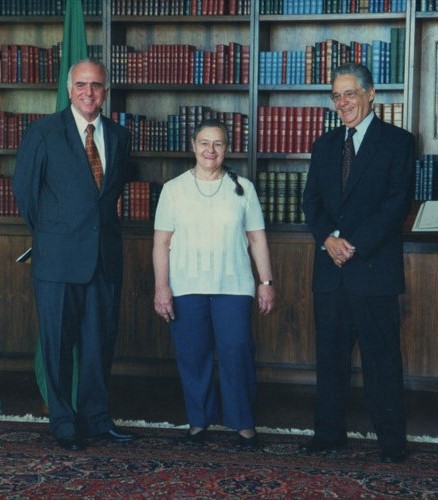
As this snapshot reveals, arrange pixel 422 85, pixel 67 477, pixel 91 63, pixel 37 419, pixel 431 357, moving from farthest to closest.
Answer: pixel 422 85
pixel 431 357
pixel 37 419
pixel 91 63
pixel 67 477

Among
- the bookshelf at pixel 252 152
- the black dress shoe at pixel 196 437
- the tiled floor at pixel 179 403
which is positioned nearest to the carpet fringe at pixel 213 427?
the tiled floor at pixel 179 403

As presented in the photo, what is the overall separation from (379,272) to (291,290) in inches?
73.7

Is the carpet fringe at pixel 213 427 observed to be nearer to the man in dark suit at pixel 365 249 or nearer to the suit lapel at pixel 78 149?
the man in dark suit at pixel 365 249

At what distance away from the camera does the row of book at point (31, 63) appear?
6.12 meters

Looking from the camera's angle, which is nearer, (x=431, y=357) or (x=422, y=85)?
(x=431, y=357)

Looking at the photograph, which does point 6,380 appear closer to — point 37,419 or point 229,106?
point 37,419

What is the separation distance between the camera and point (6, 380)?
5805 millimetres

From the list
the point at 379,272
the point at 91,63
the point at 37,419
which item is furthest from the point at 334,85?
the point at 37,419

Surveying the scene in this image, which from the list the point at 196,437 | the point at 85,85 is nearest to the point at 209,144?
the point at 85,85

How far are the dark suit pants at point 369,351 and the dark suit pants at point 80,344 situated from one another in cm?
95

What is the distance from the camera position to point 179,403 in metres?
5.21

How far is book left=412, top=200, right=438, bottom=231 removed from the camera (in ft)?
17.2

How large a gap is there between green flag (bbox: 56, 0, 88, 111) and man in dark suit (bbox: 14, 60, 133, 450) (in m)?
0.52

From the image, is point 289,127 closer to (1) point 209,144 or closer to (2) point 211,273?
(1) point 209,144
